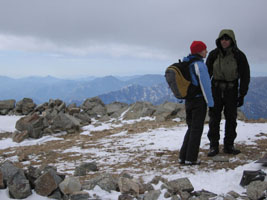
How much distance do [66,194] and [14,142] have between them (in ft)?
34.6

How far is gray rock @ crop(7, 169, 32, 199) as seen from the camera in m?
4.11

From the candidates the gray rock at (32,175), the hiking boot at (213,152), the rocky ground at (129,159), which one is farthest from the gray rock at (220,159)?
the gray rock at (32,175)

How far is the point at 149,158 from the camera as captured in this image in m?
7.51

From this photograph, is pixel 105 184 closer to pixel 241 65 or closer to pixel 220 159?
pixel 220 159

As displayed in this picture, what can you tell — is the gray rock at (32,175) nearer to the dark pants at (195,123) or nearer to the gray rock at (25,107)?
the dark pants at (195,123)

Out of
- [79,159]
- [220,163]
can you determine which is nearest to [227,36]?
[220,163]

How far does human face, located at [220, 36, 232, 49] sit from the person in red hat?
754 mm

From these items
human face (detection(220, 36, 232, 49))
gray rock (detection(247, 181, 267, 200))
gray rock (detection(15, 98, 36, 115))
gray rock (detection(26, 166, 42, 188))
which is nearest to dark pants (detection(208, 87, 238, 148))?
human face (detection(220, 36, 232, 49))

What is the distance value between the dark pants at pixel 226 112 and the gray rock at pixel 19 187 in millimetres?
4953

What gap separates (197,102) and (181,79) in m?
0.71

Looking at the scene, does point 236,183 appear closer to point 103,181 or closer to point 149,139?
point 103,181

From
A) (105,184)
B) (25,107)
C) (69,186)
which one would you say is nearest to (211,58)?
(105,184)

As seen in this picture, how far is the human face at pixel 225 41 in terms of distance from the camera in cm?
629

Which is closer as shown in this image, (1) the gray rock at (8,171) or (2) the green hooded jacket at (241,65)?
(1) the gray rock at (8,171)
